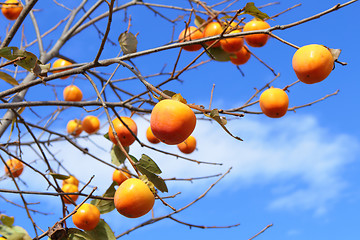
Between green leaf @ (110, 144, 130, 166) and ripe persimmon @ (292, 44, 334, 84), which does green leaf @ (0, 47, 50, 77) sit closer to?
green leaf @ (110, 144, 130, 166)

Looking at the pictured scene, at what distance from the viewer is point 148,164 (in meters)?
1.39

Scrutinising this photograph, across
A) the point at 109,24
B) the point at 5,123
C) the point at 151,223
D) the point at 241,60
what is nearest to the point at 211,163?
the point at 151,223

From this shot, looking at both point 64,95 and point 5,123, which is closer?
point 5,123

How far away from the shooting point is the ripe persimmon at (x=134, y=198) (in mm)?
1181

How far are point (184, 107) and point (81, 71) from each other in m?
0.66

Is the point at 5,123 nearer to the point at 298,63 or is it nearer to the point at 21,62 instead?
the point at 21,62

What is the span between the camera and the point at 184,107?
3.81 feet

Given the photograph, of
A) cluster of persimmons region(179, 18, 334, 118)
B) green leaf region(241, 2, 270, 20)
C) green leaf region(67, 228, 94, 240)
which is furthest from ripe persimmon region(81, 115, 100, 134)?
green leaf region(241, 2, 270, 20)

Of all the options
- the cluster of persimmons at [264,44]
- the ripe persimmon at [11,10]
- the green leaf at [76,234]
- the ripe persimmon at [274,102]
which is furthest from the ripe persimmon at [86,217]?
the ripe persimmon at [11,10]

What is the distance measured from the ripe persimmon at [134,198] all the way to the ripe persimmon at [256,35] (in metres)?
1.14

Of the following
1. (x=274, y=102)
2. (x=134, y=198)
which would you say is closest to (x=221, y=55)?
(x=274, y=102)

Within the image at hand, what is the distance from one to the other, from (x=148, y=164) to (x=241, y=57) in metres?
1.15

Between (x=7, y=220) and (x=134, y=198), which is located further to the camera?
(x=7, y=220)

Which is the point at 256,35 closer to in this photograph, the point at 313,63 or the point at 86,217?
the point at 313,63
